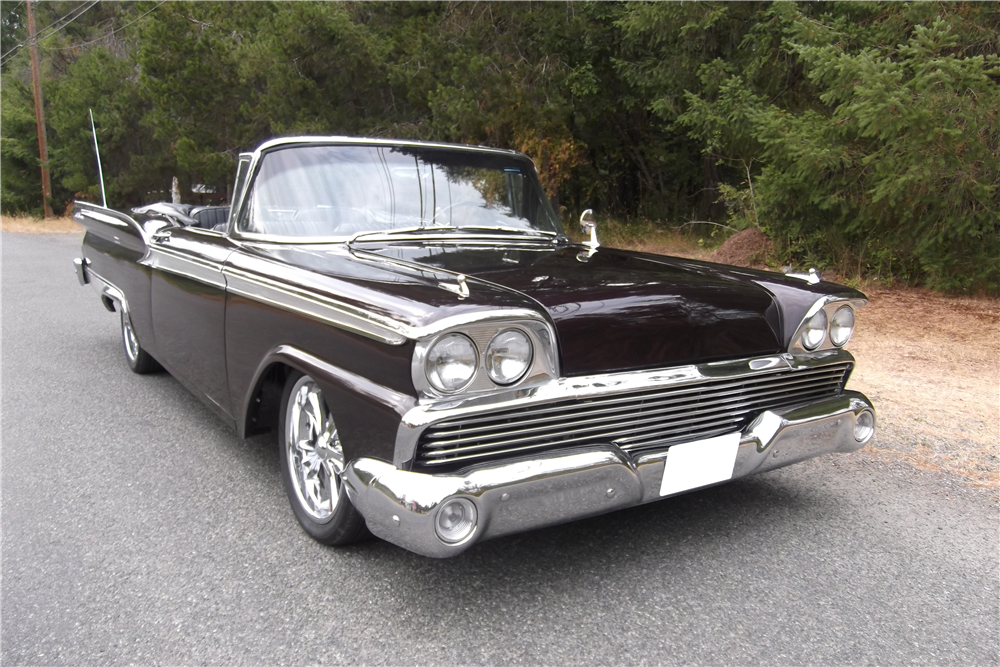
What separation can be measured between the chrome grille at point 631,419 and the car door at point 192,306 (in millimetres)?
1465

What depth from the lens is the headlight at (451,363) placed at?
2.14 meters

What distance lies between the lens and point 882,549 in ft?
9.11

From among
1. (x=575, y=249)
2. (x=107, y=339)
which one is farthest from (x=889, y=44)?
(x=107, y=339)

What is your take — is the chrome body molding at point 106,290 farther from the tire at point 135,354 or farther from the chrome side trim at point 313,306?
the chrome side trim at point 313,306

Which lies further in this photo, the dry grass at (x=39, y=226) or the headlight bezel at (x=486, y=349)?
the dry grass at (x=39, y=226)

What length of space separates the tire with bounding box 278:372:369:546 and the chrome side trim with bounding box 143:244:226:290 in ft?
2.52

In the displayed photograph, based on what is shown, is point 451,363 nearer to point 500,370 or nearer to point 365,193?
point 500,370

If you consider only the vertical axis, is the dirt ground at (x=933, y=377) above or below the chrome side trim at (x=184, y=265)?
below

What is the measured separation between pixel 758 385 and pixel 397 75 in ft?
39.6

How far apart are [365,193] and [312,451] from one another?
123 cm


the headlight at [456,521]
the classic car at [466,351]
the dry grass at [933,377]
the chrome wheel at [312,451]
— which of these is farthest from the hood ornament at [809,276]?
the chrome wheel at [312,451]

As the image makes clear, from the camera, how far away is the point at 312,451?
2.76 meters

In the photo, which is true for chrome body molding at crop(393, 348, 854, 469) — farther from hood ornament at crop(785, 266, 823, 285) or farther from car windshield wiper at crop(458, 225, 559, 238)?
car windshield wiper at crop(458, 225, 559, 238)

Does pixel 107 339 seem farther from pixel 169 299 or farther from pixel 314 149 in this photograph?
pixel 314 149
